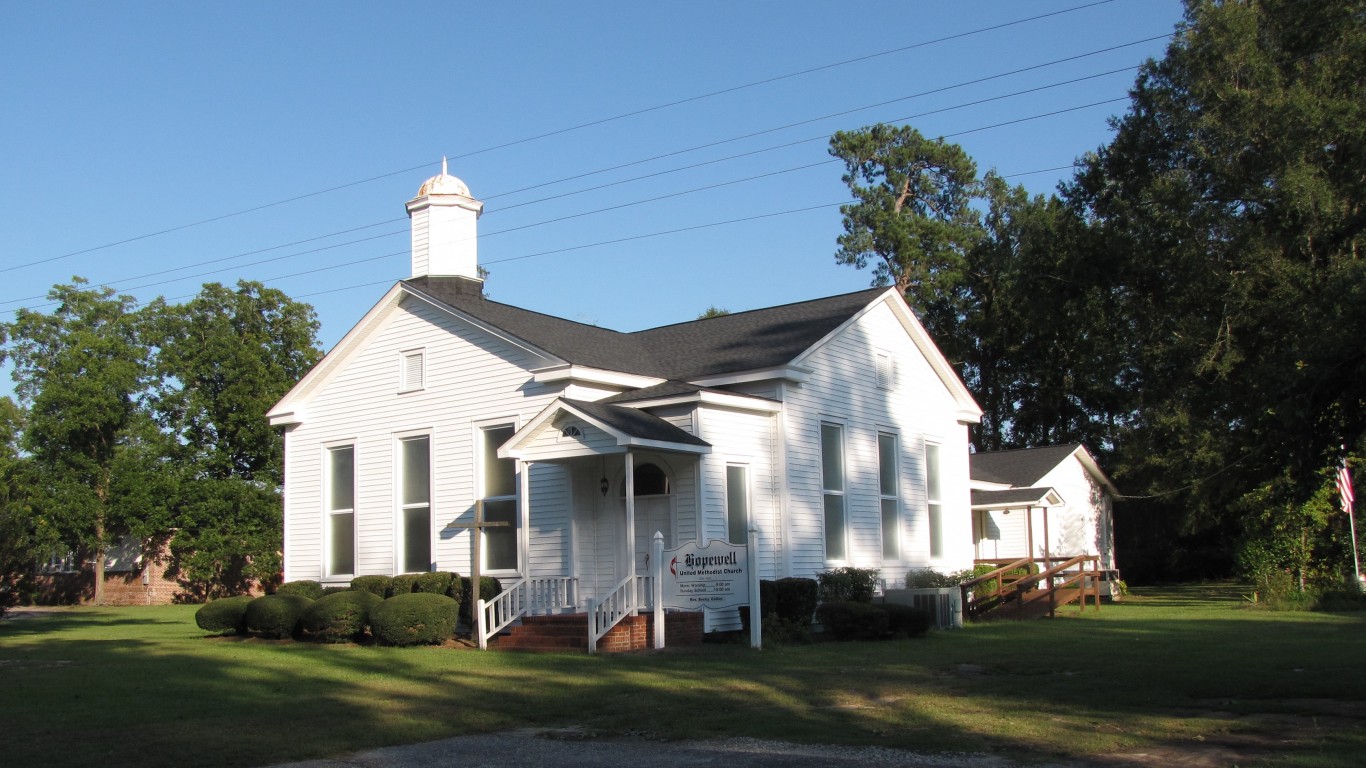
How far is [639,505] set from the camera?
65.0 feet

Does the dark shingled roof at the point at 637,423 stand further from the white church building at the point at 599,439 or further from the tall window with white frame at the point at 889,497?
the tall window with white frame at the point at 889,497

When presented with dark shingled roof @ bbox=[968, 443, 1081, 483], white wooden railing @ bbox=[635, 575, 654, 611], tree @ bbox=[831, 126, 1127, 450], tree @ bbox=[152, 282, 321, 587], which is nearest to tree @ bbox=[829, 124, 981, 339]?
tree @ bbox=[831, 126, 1127, 450]

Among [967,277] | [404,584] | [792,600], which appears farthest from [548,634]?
[967,277]

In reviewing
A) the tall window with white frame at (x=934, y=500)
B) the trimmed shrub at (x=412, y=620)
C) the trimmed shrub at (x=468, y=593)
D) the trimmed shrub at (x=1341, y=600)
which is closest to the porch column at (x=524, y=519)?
the trimmed shrub at (x=468, y=593)

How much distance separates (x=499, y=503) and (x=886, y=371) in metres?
8.42

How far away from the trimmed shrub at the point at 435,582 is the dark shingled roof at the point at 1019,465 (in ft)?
61.2

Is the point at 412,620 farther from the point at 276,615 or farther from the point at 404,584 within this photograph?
the point at 404,584

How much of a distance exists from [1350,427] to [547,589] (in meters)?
12.0

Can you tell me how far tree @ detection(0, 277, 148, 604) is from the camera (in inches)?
1613

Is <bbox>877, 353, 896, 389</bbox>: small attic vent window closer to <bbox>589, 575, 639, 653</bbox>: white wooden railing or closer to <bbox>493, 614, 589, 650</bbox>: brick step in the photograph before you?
<bbox>589, 575, 639, 653</bbox>: white wooden railing

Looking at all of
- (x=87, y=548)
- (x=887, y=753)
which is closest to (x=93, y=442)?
(x=87, y=548)

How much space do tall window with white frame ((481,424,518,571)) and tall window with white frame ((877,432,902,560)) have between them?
24.5 ft

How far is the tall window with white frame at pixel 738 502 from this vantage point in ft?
65.4

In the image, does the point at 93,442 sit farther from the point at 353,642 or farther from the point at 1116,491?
the point at 1116,491
